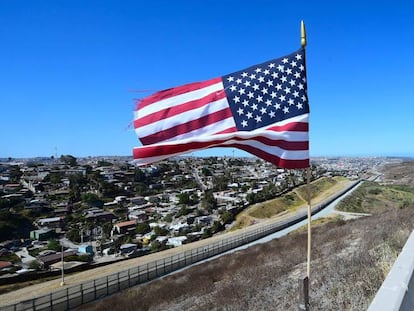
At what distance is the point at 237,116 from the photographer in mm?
4281

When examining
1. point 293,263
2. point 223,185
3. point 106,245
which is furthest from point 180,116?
point 223,185

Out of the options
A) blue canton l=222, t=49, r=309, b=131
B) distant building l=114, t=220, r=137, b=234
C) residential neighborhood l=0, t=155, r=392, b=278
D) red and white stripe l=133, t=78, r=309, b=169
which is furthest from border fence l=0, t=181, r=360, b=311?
distant building l=114, t=220, r=137, b=234

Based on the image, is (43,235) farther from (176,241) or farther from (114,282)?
(114,282)

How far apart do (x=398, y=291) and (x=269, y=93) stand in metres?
2.79

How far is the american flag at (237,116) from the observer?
4.05 m

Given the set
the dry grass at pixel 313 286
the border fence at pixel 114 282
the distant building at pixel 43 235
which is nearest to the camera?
the dry grass at pixel 313 286

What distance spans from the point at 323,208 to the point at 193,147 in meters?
56.6

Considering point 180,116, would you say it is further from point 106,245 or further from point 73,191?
point 73,191

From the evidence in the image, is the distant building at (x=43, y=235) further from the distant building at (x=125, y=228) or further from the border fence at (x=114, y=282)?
the border fence at (x=114, y=282)

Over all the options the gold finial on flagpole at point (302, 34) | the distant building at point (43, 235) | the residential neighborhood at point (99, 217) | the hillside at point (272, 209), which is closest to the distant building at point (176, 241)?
the residential neighborhood at point (99, 217)

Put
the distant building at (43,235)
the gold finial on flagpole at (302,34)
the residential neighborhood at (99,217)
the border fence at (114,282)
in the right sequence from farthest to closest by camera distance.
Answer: the distant building at (43,235)
the residential neighborhood at (99,217)
the border fence at (114,282)
the gold finial on flagpole at (302,34)

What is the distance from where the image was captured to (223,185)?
90750 millimetres

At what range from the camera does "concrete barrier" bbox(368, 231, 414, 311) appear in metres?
1.98

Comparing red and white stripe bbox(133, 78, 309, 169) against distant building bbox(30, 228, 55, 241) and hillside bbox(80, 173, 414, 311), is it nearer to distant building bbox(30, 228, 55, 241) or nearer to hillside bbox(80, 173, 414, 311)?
hillside bbox(80, 173, 414, 311)
